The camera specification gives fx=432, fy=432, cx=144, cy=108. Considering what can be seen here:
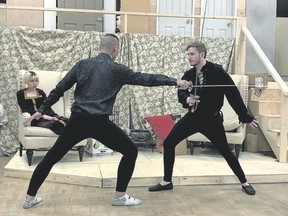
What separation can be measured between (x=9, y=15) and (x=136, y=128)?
8.53 feet

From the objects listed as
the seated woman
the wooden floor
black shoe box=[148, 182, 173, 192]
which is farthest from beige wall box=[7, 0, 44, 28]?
black shoe box=[148, 182, 173, 192]

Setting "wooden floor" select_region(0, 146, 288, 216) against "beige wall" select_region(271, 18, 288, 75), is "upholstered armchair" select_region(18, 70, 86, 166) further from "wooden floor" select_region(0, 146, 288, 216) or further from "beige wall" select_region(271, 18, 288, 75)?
"beige wall" select_region(271, 18, 288, 75)

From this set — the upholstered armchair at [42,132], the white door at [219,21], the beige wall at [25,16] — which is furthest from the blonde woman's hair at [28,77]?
the white door at [219,21]

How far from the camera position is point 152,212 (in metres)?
3.42

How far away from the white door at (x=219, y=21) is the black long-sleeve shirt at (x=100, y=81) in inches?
165

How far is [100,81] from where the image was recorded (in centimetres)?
323

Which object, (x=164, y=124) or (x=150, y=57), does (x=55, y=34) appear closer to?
(x=150, y=57)

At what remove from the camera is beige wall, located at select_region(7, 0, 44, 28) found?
6.57 metres

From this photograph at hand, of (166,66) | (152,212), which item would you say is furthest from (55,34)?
(152,212)

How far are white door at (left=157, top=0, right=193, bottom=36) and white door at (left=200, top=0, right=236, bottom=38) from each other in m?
0.25

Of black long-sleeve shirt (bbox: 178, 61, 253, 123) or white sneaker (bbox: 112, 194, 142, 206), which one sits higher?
black long-sleeve shirt (bbox: 178, 61, 253, 123)

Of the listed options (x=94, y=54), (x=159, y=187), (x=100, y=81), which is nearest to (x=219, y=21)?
(x=94, y=54)

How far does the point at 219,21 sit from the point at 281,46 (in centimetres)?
115

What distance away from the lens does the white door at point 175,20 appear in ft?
23.5
